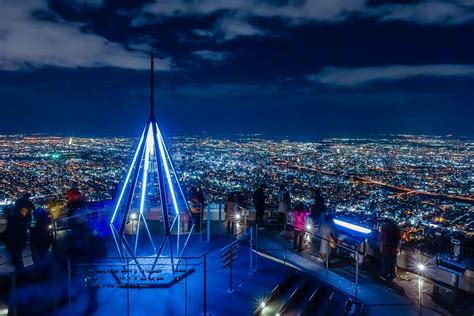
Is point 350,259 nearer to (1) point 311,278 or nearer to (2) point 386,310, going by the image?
(1) point 311,278

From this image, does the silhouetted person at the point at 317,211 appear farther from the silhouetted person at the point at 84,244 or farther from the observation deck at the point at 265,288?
the silhouetted person at the point at 84,244

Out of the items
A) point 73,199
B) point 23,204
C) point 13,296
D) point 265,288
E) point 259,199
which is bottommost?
point 265,288

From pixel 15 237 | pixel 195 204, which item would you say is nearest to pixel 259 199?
pixel 195 204

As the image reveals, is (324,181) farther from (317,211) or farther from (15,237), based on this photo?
(15,237)

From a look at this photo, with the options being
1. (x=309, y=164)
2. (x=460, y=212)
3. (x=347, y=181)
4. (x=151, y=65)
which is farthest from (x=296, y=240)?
(x=309, y=164)

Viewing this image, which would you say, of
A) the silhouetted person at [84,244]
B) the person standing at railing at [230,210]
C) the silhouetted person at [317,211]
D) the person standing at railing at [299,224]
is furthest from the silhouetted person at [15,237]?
the silhouetted person at [317,211]

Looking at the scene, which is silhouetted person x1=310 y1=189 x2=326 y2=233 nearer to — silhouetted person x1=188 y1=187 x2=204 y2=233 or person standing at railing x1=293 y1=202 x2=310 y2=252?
person standing at railing x1=293 y1=202 x2=310 y2=252
